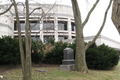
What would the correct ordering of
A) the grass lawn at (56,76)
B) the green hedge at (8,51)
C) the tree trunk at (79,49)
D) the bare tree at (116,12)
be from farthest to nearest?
the green hedge at (8,51), the tree trunk at (79,49), the grass lawn at (56,76), the bare tree at (116,12)

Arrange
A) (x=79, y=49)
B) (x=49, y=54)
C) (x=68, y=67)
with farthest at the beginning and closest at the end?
(x=49, y=54)
(x=68, y=67)
(x=79, y=49)

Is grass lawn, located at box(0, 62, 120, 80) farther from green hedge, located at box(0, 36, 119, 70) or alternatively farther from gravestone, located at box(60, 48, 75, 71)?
green hedge, located at box(0, 36, 119, 70)

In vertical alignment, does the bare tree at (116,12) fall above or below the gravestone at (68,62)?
above

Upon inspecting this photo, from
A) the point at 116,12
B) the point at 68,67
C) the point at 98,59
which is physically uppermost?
the point at 116,12

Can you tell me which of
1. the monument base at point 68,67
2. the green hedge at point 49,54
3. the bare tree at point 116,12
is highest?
the bare tree at point 116,12

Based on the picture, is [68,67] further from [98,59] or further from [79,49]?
[98,59]

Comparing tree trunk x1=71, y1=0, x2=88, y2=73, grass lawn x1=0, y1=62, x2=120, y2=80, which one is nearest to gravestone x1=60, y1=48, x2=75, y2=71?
tree trunk x1=71, y1=0, x2=88, y2=73

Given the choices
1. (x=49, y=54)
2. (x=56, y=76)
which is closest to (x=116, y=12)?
(x=56, y=76)

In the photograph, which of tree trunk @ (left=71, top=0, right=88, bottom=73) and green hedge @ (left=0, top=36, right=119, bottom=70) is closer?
tree trunk @ (left=71, top=0, right=88, bottom=73)

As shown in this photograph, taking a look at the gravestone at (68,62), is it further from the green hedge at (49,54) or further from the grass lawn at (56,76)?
the green hedge at (49,54)

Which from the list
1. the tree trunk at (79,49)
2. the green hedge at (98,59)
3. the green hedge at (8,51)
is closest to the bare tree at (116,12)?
the tree trunk at (79,49)

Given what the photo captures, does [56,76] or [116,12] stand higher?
[116,12]

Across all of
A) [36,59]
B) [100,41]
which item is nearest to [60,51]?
[36,59]

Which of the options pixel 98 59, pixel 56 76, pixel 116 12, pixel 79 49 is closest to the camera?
pixel 116 12
